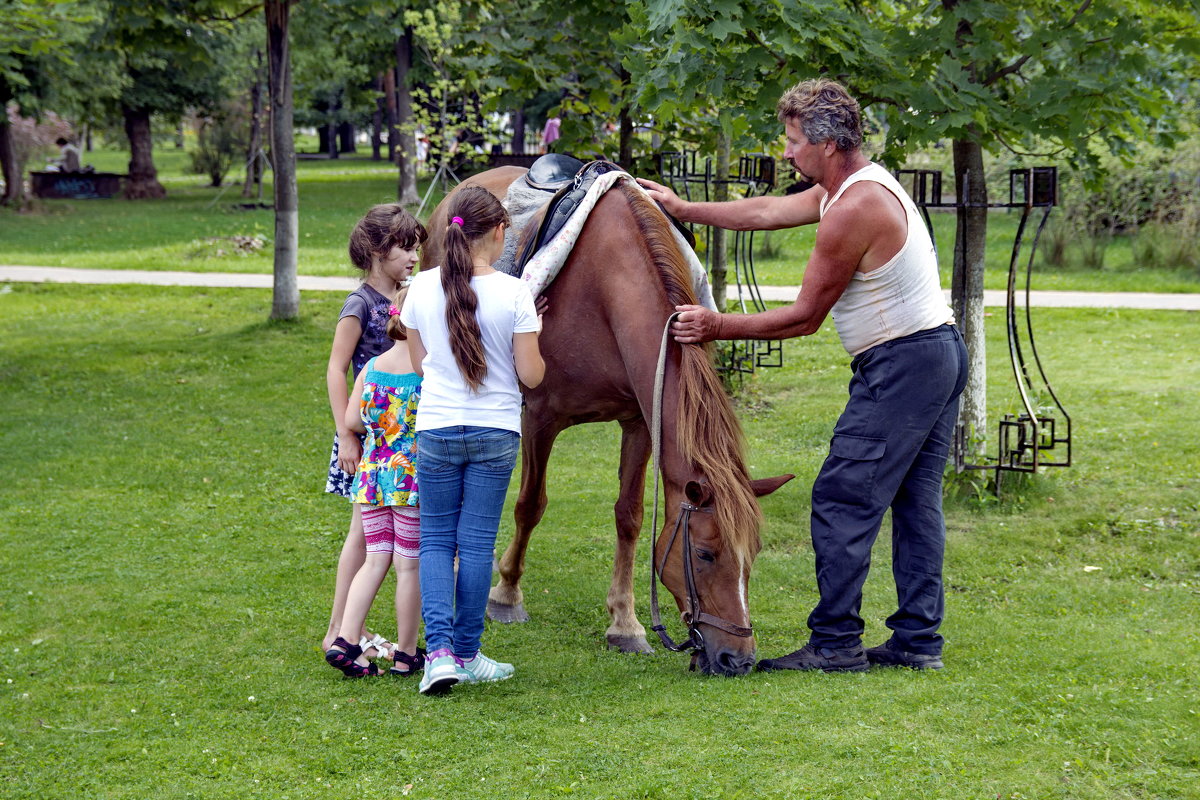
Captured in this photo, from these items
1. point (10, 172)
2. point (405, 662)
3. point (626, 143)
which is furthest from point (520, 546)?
point (10, 172)

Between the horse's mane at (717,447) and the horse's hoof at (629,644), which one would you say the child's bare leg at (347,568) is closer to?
the horse's hoof at (629,644)

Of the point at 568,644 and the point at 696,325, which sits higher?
the point at 696,325

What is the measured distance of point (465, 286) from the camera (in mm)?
3764

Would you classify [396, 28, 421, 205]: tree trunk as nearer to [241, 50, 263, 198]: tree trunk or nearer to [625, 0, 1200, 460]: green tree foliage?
[241, 50, 263, 198]: tree trunk

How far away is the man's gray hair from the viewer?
385 cm

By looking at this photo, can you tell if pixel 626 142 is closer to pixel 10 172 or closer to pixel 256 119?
pixel 10 172

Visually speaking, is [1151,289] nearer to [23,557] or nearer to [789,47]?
[789,47]

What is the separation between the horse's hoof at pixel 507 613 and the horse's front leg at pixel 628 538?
0.43 meters

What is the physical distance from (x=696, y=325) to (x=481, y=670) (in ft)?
4.93

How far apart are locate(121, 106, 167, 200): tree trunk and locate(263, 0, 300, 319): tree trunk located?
20.8 meters

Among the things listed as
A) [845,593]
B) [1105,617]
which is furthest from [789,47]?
[1105,617]

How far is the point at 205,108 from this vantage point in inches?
1188

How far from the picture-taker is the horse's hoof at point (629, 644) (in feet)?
15.3

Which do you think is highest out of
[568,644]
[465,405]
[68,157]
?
[68,157]
